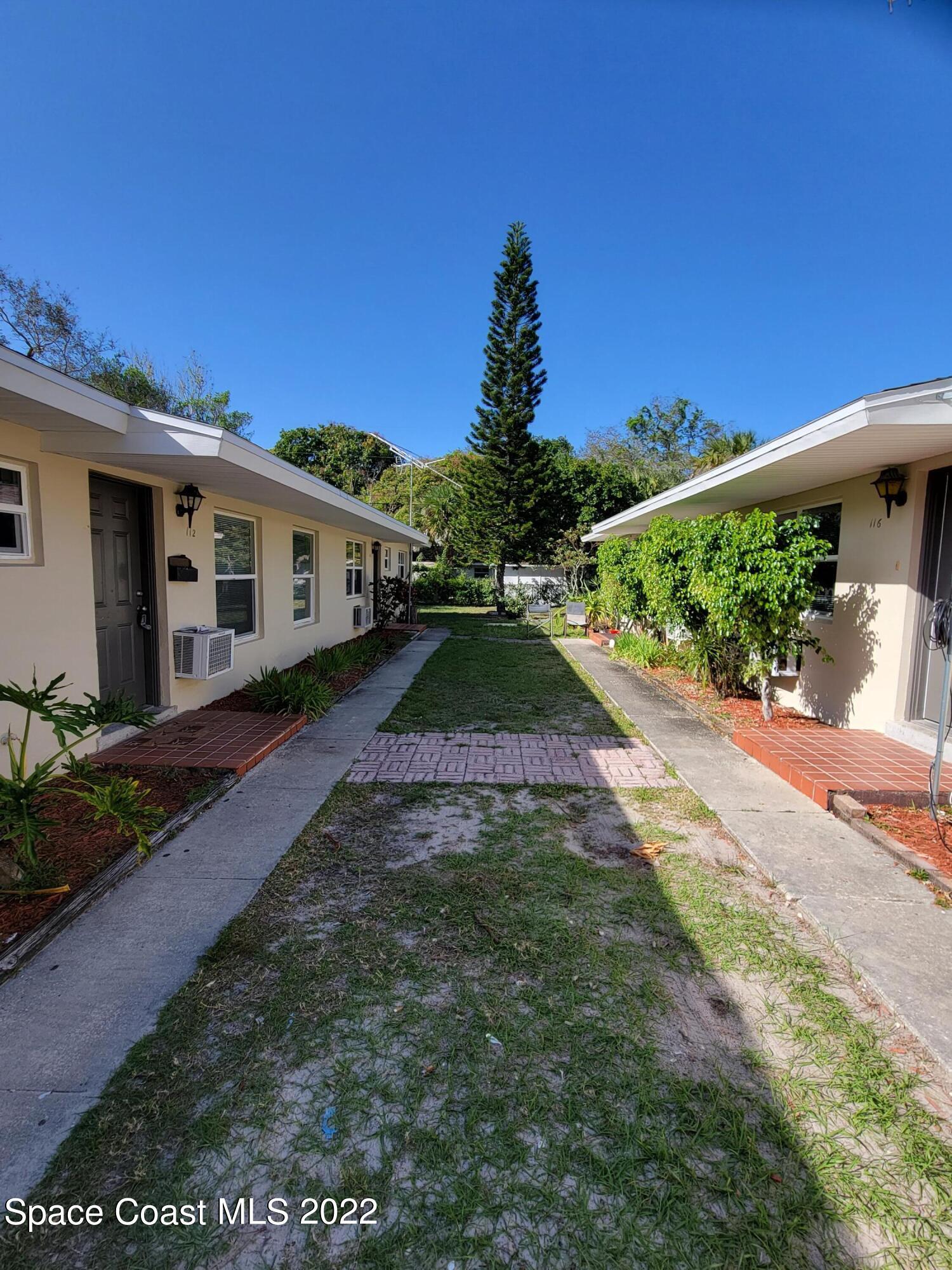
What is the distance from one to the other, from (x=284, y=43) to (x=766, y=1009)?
428 inches

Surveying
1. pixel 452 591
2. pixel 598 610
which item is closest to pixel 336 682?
pixel 598 610

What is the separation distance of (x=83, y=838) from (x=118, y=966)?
128 centimetres

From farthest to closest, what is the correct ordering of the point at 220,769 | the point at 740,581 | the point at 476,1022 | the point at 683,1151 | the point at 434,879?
1. the point at 740,581
2. the point at 220,769
3. the point at 434,879
4. the point at 476,1022
5. the point at 683,1151

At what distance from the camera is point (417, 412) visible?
1347 inches

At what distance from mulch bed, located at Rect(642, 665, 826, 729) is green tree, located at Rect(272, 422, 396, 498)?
34823 millimetres

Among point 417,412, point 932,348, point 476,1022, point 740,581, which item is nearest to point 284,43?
point 740,581

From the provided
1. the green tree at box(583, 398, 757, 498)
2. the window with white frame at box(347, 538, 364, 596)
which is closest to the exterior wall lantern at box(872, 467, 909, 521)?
the window with white frame at box(347, 538, 364, 596)

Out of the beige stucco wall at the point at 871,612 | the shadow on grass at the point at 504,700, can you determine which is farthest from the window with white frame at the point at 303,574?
the beige stucco wall at the point at 871,612

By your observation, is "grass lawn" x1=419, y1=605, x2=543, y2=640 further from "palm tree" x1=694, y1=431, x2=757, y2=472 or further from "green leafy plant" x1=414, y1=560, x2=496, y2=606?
"palm tree" x1=694, y1=431, x2=757, y2=472

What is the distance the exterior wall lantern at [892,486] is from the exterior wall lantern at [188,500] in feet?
20.2

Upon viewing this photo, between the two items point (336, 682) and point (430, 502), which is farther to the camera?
point (430, 502)

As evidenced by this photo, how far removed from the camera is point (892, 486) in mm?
5082

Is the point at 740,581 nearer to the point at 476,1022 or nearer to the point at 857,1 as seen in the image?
the point at 857,1

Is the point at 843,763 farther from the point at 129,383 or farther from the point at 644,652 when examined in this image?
the point at 129,383
